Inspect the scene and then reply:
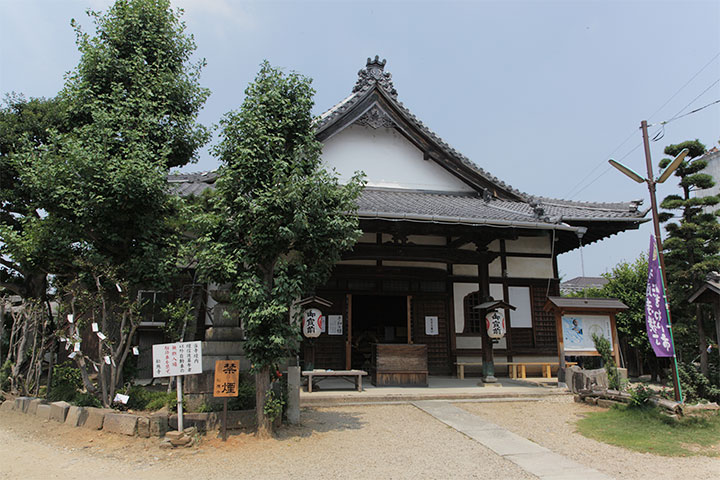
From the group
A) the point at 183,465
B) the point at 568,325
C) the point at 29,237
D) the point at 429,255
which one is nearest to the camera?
the point at 183,465

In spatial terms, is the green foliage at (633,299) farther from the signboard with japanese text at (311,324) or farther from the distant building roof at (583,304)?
the signboard with japanese text at (311,324)

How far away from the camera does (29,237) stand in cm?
794

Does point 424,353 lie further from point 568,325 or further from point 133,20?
point 133,20

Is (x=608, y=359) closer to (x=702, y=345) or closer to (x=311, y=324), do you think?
(x=702, y=345)

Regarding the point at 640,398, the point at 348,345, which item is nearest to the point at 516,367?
the point at 348,345

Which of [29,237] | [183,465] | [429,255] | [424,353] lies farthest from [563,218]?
[29,237]

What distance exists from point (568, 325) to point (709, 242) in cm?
355

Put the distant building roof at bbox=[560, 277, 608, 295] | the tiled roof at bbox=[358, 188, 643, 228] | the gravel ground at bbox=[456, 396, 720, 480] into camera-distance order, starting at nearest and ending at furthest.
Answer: the gravel ground at bbox=[456, 396, 720, 480] → the tiled roof at bbox=[358, 188, 643, 228] → the distant building roof at bbox=[560, 277, 608, 295]

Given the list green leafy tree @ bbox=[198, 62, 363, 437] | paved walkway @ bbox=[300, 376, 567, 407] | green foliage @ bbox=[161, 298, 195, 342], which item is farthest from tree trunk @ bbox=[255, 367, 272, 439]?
paved walkway @ bbox=[300, 376, 567, 407]

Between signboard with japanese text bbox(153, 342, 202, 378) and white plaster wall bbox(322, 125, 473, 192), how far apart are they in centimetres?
821

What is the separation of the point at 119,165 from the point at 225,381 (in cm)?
385

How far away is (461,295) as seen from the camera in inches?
545

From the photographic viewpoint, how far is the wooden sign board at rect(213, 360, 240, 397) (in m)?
6.68

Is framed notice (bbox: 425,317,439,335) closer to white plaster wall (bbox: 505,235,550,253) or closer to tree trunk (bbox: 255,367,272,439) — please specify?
white plaster wall (bbox: 505,235,550,253)
